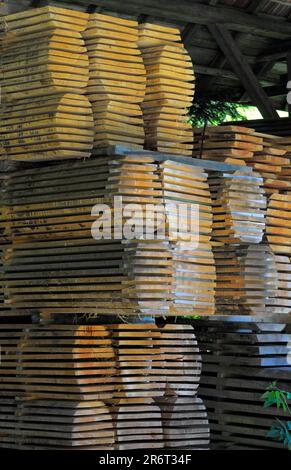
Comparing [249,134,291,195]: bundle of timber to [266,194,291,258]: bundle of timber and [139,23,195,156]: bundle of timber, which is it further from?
[139,23,195,156]: bundle of timber

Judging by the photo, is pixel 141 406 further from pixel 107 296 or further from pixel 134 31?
pixel 134 31

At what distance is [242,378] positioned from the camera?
11.5m

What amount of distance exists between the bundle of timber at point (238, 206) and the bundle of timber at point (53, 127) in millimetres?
1520

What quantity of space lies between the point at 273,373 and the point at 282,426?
647 mm

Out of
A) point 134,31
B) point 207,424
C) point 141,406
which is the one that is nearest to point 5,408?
point 141,406

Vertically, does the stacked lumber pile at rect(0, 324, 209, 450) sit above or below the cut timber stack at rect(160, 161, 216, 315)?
below

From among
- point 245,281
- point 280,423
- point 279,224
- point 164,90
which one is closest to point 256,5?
point 279,224

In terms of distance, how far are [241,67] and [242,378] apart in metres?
4.56

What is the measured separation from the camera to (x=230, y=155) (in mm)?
11141

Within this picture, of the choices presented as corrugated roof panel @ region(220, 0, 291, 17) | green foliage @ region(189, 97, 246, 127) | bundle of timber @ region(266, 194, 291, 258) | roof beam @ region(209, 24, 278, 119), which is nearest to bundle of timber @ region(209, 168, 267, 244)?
bundle of timber @ region(266, 194, 291, 258)

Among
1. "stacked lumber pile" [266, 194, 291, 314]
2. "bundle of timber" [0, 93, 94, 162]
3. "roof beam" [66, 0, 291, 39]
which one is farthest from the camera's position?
"roof beam" [66, 0, 291, 39]

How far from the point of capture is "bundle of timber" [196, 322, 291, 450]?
11.2 meters

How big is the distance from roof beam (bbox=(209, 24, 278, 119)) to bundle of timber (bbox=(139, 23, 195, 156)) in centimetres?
347

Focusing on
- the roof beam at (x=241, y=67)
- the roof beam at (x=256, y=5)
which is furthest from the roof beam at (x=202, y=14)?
the roof beam at (x=241, y=67)
